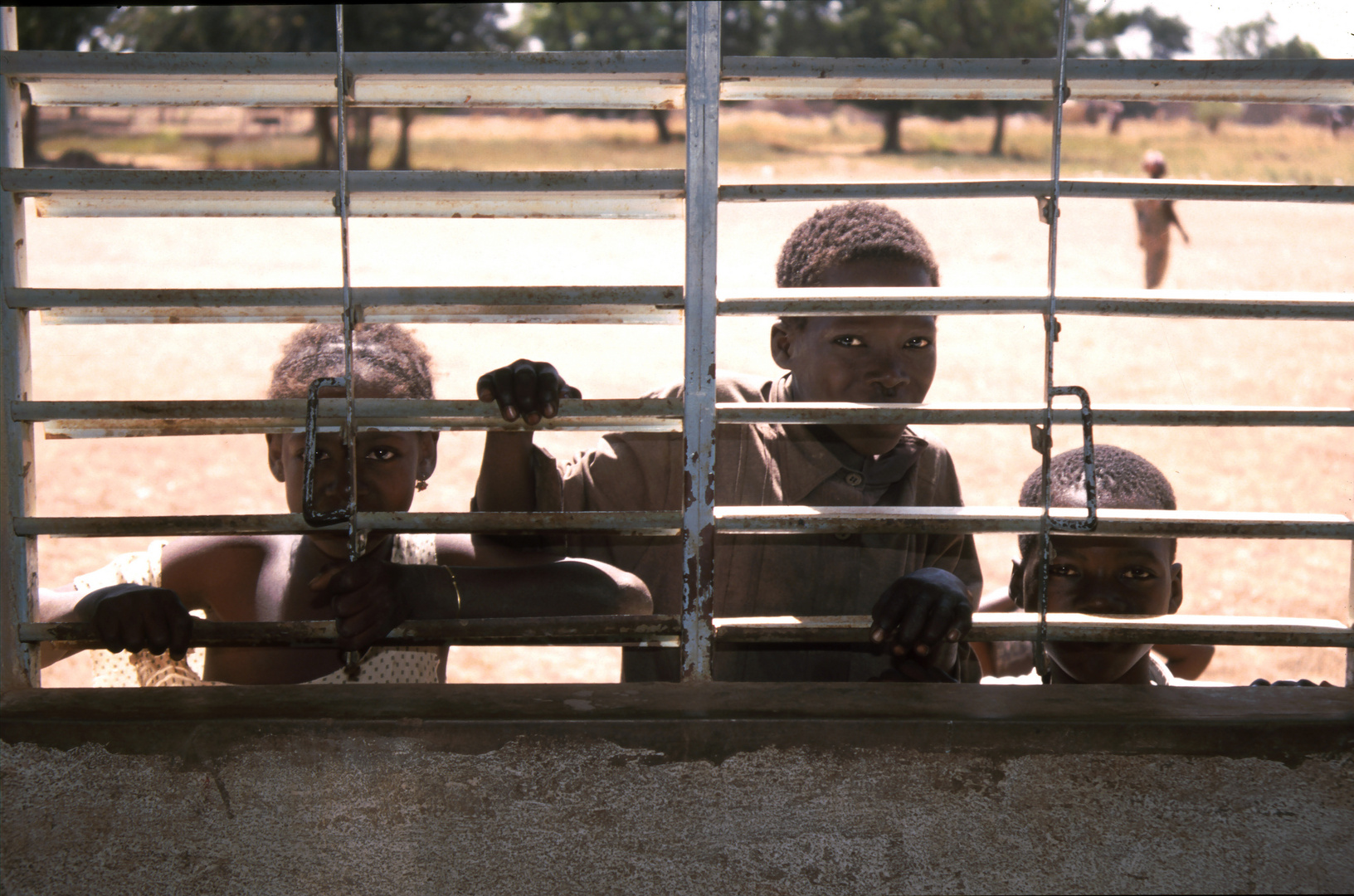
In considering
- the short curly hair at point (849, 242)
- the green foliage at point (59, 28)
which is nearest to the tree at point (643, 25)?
the green foliage at point (59, 28)

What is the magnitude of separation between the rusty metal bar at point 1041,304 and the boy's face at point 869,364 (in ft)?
1.75

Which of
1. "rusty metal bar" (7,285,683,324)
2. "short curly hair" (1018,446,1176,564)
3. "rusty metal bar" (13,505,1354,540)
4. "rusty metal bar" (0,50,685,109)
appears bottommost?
"short curly hair" (1018,446,1176,564)

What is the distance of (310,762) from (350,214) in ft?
2.24

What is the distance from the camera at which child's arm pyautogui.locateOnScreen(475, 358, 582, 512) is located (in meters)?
1.43

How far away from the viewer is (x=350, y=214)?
1443mm

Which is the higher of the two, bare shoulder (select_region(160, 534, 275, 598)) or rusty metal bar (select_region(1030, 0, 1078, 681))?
rusty metal bar (select_region(1030, 0, 1078, 681))

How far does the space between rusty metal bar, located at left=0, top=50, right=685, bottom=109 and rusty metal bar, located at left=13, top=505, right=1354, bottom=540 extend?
1.75 feet

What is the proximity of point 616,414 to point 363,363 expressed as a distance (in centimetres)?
84

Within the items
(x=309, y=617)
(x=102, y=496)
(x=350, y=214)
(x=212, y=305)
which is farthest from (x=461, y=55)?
(x=102, y=496)

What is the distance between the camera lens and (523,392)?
142cm

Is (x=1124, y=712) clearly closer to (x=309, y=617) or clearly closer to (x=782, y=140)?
(x=309, y=617)

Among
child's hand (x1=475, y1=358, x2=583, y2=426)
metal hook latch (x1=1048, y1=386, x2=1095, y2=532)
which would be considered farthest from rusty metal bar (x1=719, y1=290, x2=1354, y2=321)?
child's hand (x1=475, y1=358, x2=583, y2=426)

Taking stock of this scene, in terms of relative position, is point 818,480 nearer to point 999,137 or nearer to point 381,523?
point 381,523

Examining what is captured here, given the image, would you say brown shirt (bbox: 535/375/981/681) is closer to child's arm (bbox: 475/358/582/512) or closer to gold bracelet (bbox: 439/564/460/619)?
child's arm (bbox: 475/358/582/512)
